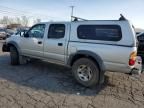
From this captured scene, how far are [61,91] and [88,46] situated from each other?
1.55m

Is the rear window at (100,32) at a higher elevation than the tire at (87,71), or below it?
higher

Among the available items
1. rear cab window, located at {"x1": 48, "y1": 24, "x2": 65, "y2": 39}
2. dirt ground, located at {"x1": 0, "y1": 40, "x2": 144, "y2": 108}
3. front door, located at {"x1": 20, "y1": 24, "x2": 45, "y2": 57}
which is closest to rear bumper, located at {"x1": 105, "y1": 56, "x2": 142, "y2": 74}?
A: dirt ground, located at {"x1": 0, "y1": 40, "x2": 144, "y2": 108}

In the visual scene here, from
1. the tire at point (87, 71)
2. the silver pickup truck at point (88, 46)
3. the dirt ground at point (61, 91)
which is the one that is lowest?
the dirt ground at point (61, 91)

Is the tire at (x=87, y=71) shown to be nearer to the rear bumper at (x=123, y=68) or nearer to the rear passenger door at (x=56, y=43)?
the rear bumper at (x=123, y=68)

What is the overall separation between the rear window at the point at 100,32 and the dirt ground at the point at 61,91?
1.55m

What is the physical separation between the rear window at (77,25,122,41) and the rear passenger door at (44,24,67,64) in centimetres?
66

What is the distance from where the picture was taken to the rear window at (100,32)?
15.3 ft

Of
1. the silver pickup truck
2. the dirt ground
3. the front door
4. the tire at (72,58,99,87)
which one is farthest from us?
the front door

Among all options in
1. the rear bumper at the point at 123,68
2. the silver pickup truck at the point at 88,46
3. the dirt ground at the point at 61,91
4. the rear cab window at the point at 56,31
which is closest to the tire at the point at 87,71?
the silver pickup truck at the point at 88,46

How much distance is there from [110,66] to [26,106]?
2.45m

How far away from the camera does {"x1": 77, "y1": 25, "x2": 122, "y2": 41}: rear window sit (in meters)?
4.66

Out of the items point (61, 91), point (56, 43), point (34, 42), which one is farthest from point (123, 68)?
point (34, 42)

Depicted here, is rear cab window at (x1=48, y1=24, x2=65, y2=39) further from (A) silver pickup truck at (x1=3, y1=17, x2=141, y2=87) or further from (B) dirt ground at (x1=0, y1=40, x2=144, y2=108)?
(B) dirt ground at (x1=0, y1=40, x2=144, y2=108)

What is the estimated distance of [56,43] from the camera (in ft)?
19.1
